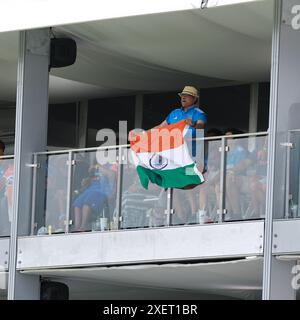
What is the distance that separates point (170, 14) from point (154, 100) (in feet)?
16.8

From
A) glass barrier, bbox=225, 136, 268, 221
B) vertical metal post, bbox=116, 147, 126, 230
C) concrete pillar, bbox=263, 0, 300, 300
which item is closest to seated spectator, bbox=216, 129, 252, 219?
glass barrier, bbox=225, 136, 268, 221

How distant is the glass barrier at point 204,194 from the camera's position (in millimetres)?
17891

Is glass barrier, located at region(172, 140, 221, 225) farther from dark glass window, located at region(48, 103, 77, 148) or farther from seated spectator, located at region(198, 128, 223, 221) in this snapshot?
dark glass window, located at region(48, 103, 77, 148)

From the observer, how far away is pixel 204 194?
1791cm

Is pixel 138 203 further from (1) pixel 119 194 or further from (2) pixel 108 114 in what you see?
(2) pixel 108 114

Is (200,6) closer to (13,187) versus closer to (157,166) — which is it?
(157,166)

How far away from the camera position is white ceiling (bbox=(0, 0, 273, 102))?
20172 millimetres

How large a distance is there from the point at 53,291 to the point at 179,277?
5.78ft

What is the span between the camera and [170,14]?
66.1 feet

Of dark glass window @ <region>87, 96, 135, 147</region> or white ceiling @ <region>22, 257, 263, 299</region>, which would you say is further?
dark glass window @ <region>87, 96, 135, 147</region>

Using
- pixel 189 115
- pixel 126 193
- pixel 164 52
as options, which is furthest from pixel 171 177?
pixel 164 52

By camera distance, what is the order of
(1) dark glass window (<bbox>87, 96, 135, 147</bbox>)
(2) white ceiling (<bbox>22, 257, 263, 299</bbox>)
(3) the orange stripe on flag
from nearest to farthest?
1. (3) the orange stripe on flag
2. (2) white ceiling (<bbox>22, 257, 263, 299</bbox>)
3. (1) dark glass window (<bbox>87, 96, 135, 147</bbox>)

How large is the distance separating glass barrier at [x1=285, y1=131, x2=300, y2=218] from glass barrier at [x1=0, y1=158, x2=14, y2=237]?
14.4 feet

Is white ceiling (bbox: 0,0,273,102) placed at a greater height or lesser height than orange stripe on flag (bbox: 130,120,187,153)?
greater
